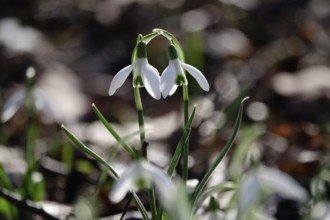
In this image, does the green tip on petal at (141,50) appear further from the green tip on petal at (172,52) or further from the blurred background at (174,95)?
the blurred background at (174,95)

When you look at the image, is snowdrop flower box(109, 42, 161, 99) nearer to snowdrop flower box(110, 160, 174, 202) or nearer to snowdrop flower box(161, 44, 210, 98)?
snowdrop flower box(161, 44, 210, 98)

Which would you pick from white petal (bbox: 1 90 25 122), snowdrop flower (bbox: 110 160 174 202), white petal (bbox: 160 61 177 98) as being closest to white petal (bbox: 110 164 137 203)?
snowdrop flower (bbox: 110 160 174 202)

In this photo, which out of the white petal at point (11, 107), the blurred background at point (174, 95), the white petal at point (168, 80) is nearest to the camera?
the white petal at point (168, 80)

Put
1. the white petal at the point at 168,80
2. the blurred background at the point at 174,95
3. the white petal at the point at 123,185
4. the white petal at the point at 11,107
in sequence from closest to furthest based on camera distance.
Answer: the white petal at the point at 123,185 → the white petal at the point at 168,80 → the white petal at the point at 11,107 → the blurred background at the point at 174,95

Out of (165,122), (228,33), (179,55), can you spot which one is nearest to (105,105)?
(165,122)

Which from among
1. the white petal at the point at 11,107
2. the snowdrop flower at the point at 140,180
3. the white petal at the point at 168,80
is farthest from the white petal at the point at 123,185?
the white petal at the point at 11,107

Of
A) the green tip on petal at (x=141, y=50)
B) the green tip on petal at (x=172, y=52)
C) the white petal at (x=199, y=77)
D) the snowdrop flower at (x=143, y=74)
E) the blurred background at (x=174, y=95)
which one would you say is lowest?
the blurred background at (x=174, y=95)

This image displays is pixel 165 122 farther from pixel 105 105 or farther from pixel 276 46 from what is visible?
pixel 276 46
